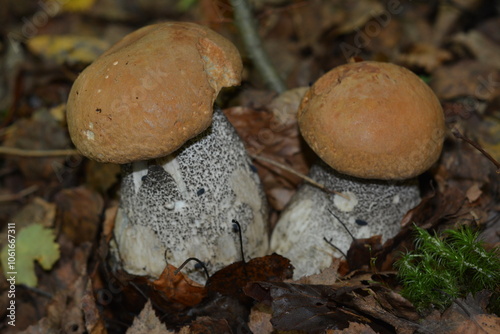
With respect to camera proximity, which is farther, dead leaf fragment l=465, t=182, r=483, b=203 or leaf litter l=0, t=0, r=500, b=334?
dead leaf fragment l=465, t=182, r=483, b=203

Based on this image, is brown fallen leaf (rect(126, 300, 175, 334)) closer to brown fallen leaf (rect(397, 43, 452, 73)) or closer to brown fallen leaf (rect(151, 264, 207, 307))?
brown fallen leaf (rect(151, 264, 207, 307))

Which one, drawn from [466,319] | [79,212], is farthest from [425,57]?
[79,212]

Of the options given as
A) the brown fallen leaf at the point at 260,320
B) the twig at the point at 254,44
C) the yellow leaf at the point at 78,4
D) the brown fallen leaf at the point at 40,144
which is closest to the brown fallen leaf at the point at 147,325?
the brown fallen leaf at the point at 260,320

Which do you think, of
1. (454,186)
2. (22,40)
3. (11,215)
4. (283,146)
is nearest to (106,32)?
(22,40)

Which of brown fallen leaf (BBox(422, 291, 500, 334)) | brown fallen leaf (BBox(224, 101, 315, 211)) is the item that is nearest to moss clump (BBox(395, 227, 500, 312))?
A: brown fallen leaf (BBox(422, 291, 500, 334))

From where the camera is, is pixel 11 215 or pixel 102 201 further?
pixel 11 215

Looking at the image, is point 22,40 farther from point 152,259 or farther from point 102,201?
point 152,259

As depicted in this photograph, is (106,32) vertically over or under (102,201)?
over
